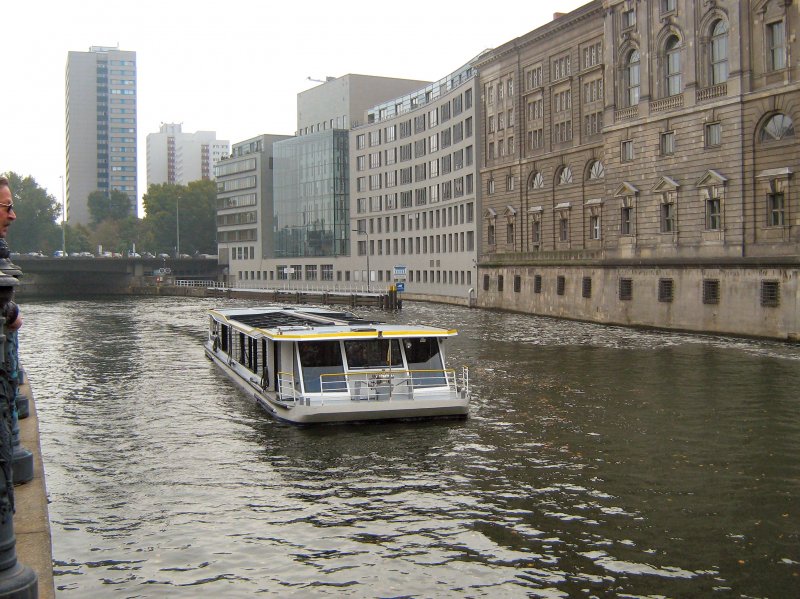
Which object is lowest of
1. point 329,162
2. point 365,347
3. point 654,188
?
point 365,347

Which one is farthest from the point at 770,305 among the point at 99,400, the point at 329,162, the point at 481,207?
the point at 329,162

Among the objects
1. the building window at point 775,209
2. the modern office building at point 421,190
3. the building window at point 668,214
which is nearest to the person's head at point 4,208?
the building window at point 775,209

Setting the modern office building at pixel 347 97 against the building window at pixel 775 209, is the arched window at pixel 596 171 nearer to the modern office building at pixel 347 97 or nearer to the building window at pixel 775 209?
the building window at pixel 775 209

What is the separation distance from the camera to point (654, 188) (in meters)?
62.3

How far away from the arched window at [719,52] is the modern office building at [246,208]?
111928 millimetres

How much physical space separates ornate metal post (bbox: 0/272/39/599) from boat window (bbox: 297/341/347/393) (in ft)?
58.9

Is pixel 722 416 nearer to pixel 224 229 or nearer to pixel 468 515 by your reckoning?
pixel 468 515

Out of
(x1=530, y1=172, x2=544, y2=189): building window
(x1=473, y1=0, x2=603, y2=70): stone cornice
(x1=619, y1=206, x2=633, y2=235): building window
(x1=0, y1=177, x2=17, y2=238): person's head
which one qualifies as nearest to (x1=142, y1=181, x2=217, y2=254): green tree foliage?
(x1=473, y1=0, x2=603, y2=70): stone cornice

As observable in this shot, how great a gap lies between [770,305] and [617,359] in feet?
43.9

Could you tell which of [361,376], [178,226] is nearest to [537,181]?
Answer: [361,376]

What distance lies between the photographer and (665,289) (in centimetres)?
6081

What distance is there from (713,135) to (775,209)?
6878 millimetres

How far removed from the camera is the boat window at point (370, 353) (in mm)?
27984

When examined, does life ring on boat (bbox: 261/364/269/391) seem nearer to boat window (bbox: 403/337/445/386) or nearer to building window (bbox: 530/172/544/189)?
boat window (bbox: 403/337/445/386)
